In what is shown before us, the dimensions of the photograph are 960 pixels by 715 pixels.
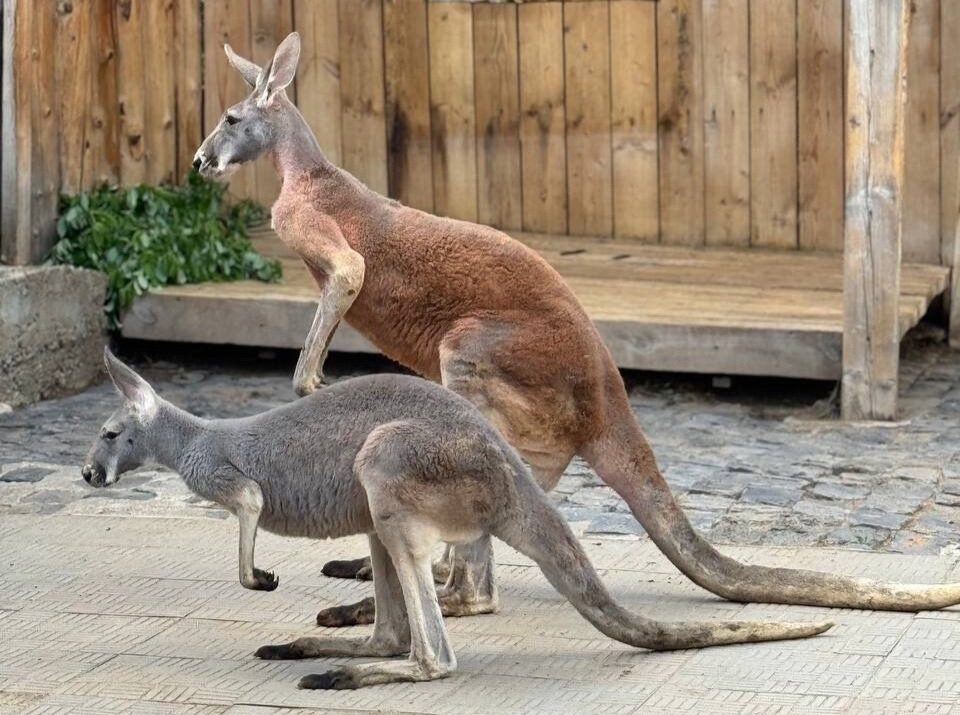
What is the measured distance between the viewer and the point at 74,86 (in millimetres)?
9555

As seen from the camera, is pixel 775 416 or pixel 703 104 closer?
pixel 775 416

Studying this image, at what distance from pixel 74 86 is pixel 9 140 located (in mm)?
537

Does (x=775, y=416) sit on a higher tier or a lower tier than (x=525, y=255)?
lower

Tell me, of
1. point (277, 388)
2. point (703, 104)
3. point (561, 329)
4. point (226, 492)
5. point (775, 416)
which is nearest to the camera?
point (226, 492)

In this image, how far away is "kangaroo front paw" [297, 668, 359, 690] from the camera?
5023 millimetres

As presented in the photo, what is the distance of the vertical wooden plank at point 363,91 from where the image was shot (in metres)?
10.6

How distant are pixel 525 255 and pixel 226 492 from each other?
4.26ft

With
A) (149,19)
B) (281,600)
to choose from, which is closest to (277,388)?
(149,19)

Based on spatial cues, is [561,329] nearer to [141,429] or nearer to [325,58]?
[141,429]

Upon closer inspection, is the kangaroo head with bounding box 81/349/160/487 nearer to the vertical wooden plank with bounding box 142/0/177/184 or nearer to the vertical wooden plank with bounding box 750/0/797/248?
the vertical wooden plank with bounding box 142/0/177/184

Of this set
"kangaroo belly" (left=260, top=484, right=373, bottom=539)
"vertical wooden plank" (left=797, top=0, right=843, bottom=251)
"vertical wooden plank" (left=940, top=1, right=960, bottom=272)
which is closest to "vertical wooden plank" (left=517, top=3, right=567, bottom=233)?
"vertical wooden plank" (left=797, top=0, right=843, bottom=251)

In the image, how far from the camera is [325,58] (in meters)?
10.6

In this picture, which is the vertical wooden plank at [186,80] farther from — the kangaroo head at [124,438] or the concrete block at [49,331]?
the kangaroo head at [124,438]

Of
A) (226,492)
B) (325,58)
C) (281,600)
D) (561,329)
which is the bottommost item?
(281,600)
